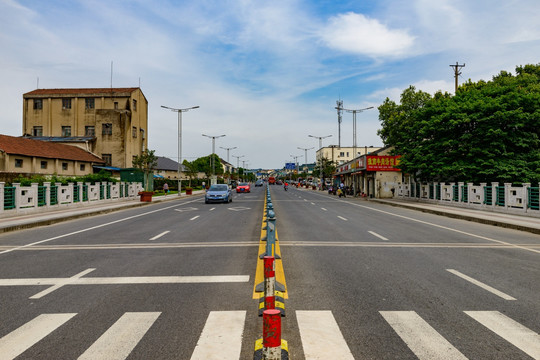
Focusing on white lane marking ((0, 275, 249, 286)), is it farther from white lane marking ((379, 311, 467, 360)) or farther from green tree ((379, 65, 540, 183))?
green tree ((379, 65, 540, 183))

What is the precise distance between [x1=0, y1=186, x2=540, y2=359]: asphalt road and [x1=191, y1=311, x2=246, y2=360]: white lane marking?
2 centimetres

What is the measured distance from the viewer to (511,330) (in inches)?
166

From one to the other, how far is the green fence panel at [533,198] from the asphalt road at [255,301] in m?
11.2

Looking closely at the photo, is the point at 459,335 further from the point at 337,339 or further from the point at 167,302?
the point at 167,302

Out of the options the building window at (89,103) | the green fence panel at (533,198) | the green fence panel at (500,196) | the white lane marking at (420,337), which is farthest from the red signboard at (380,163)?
the building window at (89,103)

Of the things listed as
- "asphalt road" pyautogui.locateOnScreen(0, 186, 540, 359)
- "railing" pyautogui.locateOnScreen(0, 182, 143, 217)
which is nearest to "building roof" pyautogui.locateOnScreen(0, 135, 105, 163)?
"railing" pyautogui.locateOnScreen(0, 182, 143, 217)

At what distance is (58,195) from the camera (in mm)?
23672

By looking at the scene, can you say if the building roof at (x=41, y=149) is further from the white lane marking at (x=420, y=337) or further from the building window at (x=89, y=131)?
the white lane marking at (x=420, y=337)

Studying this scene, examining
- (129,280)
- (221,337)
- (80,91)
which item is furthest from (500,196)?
(80,91)

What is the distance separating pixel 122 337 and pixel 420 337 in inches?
122

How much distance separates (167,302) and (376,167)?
4105cm

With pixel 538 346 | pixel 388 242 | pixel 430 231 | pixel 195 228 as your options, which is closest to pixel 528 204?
pixel 430 231

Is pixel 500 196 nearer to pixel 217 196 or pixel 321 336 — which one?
pixel 217 196

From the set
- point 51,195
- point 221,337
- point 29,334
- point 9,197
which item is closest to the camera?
point 221,337
